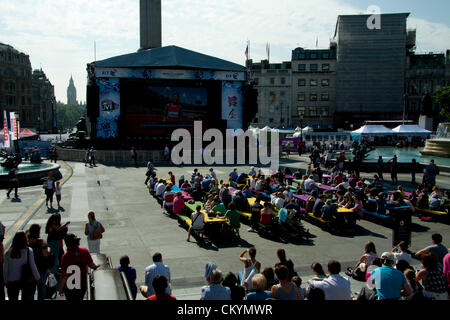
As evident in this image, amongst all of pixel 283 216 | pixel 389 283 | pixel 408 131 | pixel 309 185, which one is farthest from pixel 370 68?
pixel 389 283

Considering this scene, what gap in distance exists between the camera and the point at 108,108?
1479 inches

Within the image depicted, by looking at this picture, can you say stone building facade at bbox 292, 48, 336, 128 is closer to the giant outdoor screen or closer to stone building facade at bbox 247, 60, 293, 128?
stone building facade at bbox 247, 60, 293, 128

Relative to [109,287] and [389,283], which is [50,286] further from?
[389,283]

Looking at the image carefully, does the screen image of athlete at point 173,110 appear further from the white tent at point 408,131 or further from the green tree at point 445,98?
the green tree at point 445,98

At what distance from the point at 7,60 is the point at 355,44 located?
7387cm

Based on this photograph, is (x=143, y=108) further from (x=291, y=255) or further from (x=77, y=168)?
(x=291, y=255)

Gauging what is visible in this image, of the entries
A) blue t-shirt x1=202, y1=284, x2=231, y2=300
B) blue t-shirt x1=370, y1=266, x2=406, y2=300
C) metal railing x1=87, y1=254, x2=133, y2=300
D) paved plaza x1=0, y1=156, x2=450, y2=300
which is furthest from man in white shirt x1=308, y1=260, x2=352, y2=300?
metal railing x1=87, y1=254, x2=133, y2=300

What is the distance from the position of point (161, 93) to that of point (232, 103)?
720 cm

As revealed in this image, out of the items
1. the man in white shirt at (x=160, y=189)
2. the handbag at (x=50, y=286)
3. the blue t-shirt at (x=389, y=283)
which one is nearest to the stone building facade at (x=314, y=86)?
the man in white shirt at (x=160, y=189)

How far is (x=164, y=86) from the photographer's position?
131 ft

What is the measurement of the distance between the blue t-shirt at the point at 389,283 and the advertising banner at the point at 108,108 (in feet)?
113

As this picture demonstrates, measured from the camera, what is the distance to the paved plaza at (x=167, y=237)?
10023 mm

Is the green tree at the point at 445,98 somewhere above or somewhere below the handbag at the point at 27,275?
above

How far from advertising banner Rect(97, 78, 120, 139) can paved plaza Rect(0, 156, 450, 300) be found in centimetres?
1790
